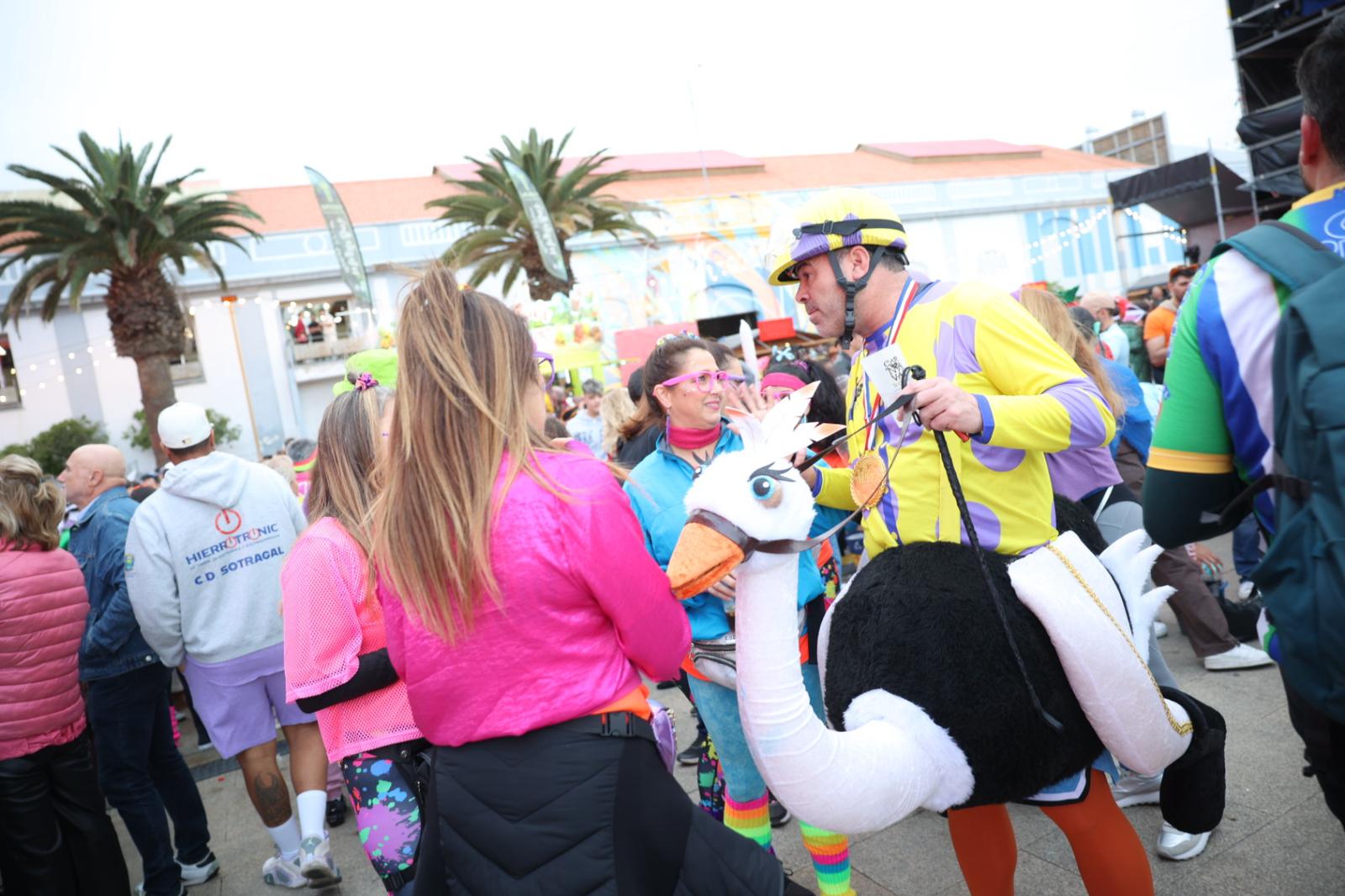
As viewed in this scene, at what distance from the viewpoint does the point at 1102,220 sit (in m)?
37.9

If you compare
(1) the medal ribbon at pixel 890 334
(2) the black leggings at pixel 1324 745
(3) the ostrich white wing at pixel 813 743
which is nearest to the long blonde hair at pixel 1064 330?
(1) the medal ribbon at pixel 890 334

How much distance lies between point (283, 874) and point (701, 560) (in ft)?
11.1

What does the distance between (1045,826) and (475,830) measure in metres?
2.47

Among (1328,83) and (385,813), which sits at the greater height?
(1328,83)

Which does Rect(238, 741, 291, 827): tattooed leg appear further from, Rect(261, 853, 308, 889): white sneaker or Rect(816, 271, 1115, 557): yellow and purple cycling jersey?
Rect(816, 271, 1115, 557): yellow and purple cycling jersey

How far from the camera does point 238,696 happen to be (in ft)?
12.6

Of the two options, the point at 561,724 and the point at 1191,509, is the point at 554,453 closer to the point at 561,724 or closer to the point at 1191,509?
the point at 561,724

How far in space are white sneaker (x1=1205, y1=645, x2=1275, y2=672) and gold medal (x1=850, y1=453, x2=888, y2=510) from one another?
3.19 meters

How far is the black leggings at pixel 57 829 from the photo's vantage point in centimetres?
355

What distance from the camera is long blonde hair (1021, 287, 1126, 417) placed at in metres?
3.60

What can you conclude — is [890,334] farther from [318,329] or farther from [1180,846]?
[318,329]

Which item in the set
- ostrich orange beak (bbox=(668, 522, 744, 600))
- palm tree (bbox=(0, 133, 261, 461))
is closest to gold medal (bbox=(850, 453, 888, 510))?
ostrich orange beak (bbox=(668, 522, 744, 600))

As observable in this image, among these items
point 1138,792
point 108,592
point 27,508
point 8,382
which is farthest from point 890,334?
point 8,382

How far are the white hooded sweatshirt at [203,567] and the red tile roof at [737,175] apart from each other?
2780cm
